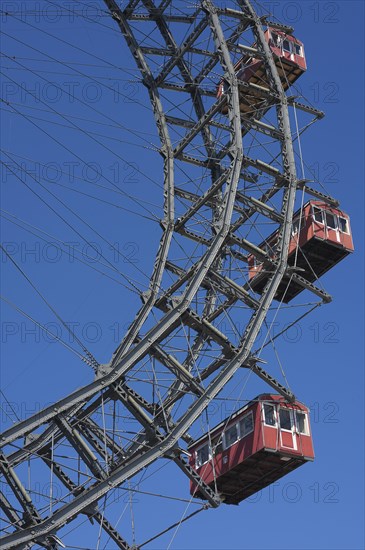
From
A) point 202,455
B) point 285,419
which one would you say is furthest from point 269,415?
point 202,455

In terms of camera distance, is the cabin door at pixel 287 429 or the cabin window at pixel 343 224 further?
the cabin window at pixel 343 224

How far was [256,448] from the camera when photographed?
3947cm

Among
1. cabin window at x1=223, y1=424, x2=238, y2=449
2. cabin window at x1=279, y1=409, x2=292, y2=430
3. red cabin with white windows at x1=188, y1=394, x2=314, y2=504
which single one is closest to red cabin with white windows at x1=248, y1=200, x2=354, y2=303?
cabin window at x1=279, y1=409, x2=292, y2=430

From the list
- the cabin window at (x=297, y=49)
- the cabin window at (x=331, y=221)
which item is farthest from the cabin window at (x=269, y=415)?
the cabin window at (x=297, y=49)

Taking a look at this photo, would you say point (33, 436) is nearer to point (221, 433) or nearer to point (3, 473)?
point (3, 473)

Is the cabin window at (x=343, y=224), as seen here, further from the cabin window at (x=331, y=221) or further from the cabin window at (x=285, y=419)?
the cabin window at (x=285, y=419)

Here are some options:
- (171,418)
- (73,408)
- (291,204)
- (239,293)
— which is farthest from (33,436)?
(291,204)

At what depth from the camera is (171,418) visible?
38.9 meters

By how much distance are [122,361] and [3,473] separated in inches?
195

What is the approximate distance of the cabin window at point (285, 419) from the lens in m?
40.4

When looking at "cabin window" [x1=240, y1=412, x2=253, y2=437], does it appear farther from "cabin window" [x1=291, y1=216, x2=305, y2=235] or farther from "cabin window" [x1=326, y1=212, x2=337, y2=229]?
"cabin window" [x1=326, y1=212, x2=337, y2=229]

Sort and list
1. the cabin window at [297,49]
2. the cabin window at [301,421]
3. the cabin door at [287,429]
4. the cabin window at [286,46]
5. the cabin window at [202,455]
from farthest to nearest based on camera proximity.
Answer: the cabin window at [297,49]
the cabin window at [286,46]
the cabin window at [202,455]
the cabin window at [301,421]
the cabin door at [287,429]

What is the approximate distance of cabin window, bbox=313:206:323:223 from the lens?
4572 cm

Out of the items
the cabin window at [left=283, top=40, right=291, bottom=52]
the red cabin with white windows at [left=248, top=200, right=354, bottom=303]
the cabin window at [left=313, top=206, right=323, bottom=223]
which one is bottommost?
the red cabin with white windows at [left=248, top=200, right=354, bottom=303]
